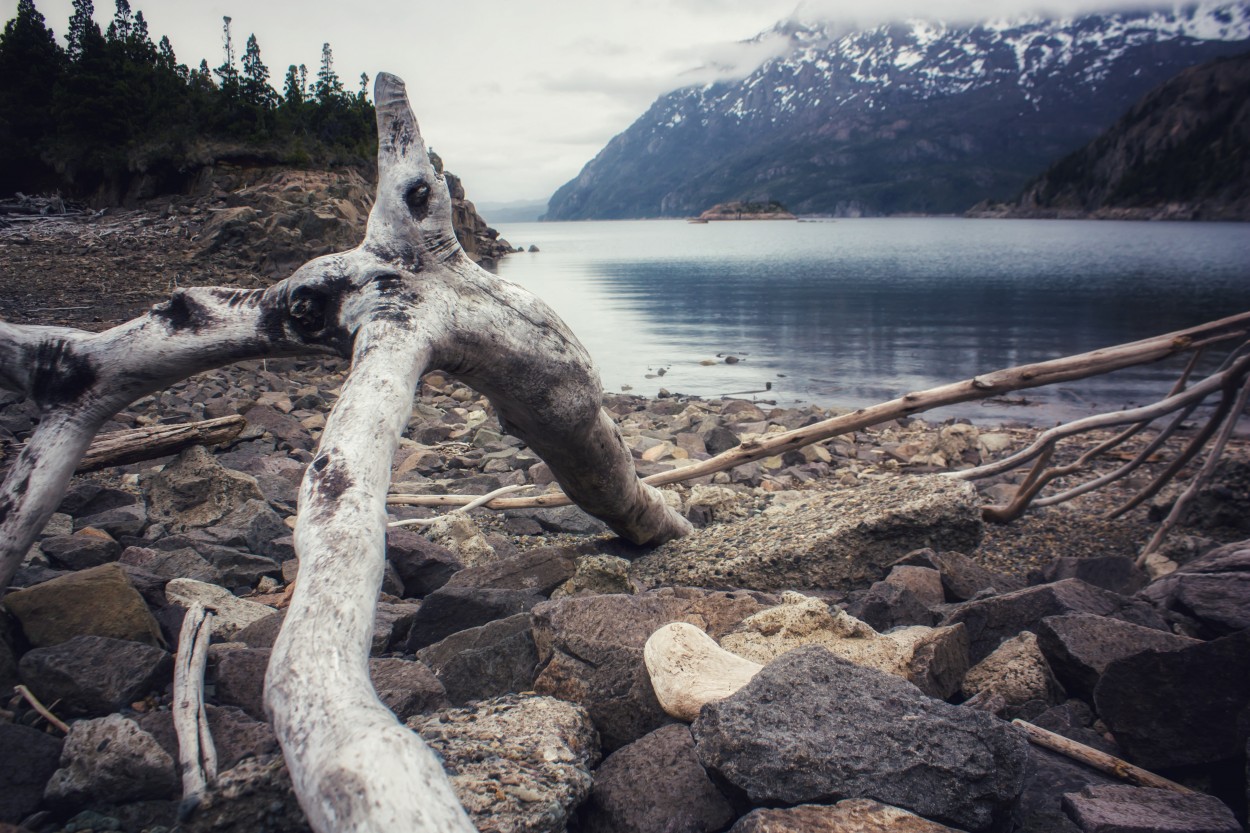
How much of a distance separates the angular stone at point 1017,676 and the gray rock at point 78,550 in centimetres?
403

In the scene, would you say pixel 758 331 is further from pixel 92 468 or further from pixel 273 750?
pixel 273 750

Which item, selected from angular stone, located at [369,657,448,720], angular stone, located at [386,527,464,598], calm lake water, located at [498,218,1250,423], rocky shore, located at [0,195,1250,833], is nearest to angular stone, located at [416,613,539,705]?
rocky shore, located at [0,195,1250,833]

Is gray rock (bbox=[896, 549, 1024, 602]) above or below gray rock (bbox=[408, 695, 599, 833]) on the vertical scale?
below

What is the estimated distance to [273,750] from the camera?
2.29m

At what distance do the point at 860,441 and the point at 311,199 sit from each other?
16.7 meters

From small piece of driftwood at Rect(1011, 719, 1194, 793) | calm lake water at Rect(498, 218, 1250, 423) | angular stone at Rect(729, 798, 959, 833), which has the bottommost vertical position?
calm lake water at Rect(498, 218, 1250, 423)

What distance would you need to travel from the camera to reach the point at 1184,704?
7.86 ft

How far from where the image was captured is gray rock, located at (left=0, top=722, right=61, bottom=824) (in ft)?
6.81

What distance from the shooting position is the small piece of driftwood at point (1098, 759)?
7.54ft

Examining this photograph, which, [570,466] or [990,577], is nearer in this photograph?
[570,466]

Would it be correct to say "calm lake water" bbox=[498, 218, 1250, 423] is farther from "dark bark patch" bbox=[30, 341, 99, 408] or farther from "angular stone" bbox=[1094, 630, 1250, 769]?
"dark bark patch" bbox=[30, 341, 99, 408]

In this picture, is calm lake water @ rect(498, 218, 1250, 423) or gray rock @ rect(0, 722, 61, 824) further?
calm lake water @ rect(498, 218, 1250, 423)

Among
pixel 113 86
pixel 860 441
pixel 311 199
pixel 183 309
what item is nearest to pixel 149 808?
pixel 183 309

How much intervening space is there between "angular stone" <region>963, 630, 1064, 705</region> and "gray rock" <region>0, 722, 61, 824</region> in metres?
3.05
